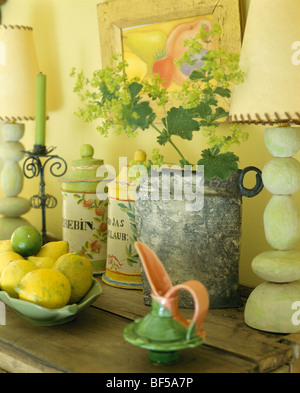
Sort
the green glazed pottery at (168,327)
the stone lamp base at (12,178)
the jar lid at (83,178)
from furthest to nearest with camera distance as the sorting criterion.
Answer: the stone lamp base at (12,178) < the jar lid at (83,178) < the green glazed pottery at (168,327)

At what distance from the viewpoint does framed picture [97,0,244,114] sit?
1146 millimetres

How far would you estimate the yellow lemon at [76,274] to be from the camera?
3.06 feet

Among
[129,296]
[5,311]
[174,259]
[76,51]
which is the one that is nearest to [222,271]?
[174,259]

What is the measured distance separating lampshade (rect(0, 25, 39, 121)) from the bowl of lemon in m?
0.57

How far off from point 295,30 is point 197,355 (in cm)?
54

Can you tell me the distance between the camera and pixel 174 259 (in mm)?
994

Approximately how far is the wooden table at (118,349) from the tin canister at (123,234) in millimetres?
173

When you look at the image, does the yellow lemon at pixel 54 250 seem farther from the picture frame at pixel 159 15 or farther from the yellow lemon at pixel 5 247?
the picture frame at pixel 159 15

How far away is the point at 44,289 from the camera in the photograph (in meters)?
0.86

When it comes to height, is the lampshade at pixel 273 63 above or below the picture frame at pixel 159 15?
below

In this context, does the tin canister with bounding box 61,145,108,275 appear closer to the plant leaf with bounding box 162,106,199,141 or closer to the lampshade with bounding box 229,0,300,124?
the plant leaf with bounding box 162,106,199,141

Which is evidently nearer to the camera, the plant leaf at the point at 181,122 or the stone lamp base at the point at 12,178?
the plant leaf at the point at 181,122

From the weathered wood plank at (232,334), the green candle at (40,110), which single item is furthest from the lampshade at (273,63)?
the green candle at (40,110)
